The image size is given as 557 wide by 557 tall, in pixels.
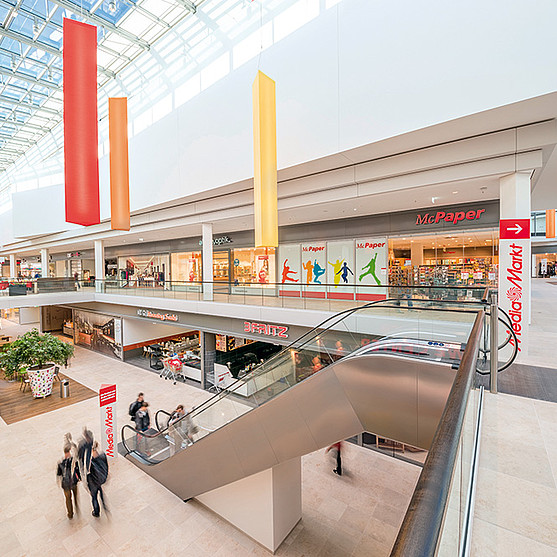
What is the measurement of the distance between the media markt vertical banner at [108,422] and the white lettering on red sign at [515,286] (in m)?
9.90

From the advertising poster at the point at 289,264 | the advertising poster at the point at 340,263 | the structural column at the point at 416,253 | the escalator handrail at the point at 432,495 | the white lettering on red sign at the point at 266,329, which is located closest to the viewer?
the escalator handrail at the point at 432,495

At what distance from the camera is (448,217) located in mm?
11219

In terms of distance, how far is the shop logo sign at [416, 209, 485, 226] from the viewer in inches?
421

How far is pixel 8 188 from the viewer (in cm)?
3086

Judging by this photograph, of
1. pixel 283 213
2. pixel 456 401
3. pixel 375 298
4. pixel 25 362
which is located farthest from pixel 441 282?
pixel 25 362

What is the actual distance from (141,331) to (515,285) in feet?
55.3

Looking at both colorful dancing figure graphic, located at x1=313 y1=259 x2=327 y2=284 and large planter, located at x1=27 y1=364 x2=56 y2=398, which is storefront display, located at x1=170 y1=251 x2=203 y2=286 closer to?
colorful dancing figure graphic, located at x1=313 y1=259 x2=327 y2=284

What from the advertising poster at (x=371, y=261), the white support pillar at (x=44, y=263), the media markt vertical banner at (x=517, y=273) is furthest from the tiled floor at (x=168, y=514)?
the white support pillar at (x=44, y=263)

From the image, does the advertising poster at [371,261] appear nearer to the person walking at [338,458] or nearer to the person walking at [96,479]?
the person walking at [338,458]

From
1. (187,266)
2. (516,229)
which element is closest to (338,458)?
(516,229)

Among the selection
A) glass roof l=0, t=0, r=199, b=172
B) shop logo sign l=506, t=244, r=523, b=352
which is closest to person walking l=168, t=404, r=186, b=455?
shop logo sign l=506, t=244, r=523, b=352

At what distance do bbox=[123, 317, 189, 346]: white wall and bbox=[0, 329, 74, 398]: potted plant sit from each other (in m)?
4.51

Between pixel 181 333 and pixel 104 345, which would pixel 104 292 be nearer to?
pixel 104 345

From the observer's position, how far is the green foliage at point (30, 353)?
11.5 meters
